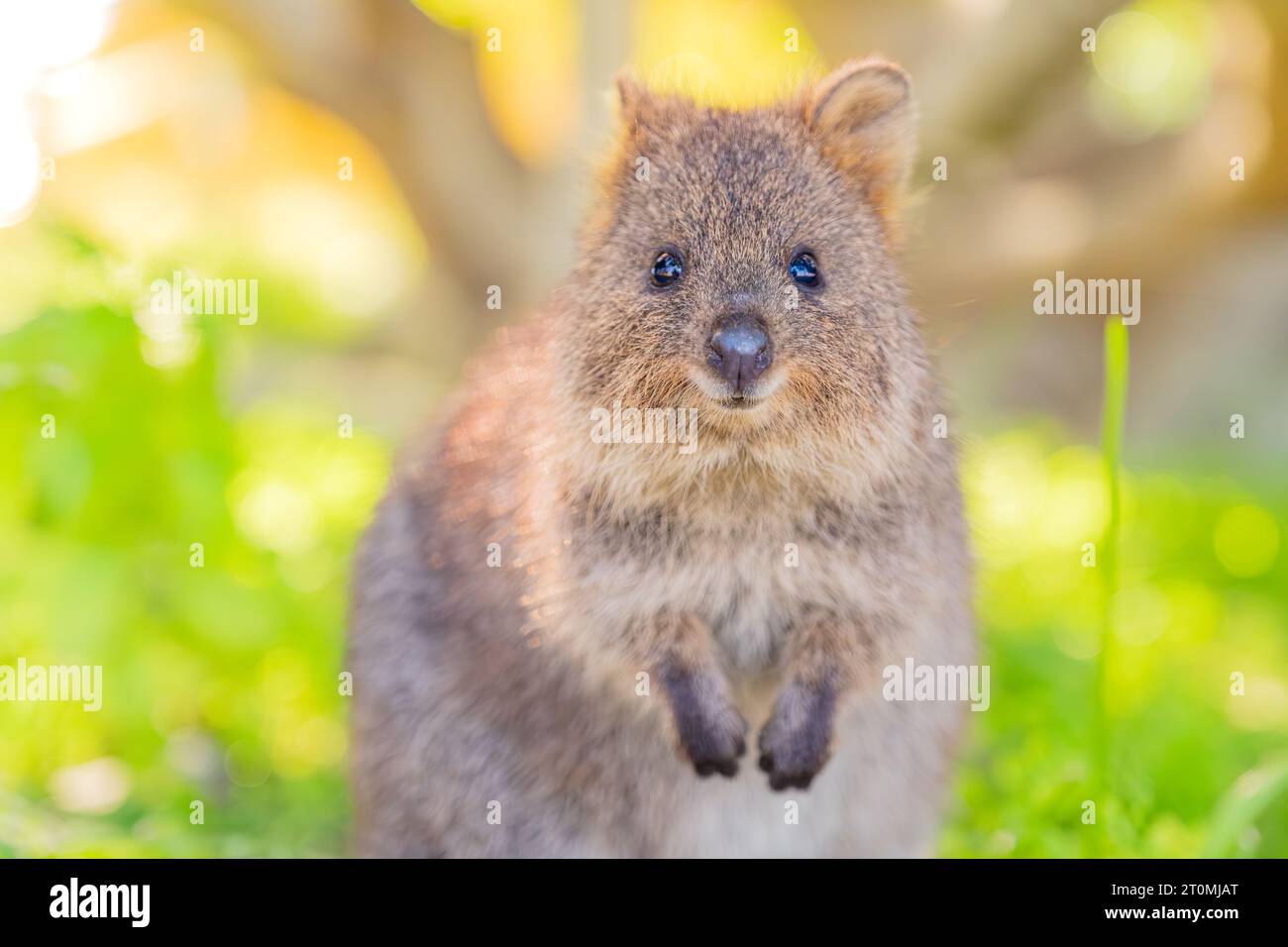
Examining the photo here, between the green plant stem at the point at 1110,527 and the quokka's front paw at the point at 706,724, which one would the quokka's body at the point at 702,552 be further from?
the green plant stem at the point at 1110,527

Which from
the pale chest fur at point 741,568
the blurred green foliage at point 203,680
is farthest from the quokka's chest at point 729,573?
the blurred green foliage at point 203,680

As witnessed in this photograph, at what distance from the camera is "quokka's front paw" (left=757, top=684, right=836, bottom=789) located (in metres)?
4.66

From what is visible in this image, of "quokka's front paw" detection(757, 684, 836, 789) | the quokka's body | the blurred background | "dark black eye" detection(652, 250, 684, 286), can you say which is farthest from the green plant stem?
"dark black eye" detection(652, 250, 684, 286)

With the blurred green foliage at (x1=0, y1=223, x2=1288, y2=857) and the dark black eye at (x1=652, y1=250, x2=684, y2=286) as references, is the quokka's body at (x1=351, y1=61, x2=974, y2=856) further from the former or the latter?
the blurred green foliage at (x1=0, y1=223, x2=1288, y2=857)

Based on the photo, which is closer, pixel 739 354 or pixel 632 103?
pixel 739 354

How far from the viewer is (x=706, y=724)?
4.65 meters

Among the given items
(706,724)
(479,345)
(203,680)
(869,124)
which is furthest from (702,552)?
(479,345)

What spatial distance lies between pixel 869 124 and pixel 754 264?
0.93 m

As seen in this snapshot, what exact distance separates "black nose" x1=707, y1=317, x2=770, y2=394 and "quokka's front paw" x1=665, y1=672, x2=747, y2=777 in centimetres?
105

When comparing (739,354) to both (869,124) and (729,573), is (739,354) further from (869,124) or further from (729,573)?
(869,124)

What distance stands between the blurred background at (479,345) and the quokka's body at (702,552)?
62 centimetres

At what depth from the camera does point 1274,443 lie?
42.2 feet
